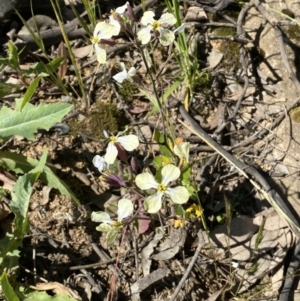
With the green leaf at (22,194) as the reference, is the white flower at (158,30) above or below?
above

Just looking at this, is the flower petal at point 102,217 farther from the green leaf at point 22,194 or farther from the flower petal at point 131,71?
the flower petal at point 131,71

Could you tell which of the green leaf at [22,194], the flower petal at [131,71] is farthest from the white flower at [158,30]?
the green leaf at [22,194]

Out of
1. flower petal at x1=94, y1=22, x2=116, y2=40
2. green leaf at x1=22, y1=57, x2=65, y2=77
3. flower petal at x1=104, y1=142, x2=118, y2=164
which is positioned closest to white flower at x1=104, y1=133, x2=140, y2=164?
flower petal at x1=104, y1=142, x2=118, y2=164

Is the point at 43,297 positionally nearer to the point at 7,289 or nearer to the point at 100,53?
the point at 7,289

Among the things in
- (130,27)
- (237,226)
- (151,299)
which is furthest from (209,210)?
(130,27)

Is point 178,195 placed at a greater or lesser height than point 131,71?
lesser

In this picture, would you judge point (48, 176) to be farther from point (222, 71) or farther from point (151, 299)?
point (222, 71)

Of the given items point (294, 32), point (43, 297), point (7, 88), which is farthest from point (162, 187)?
point (294, 32)
